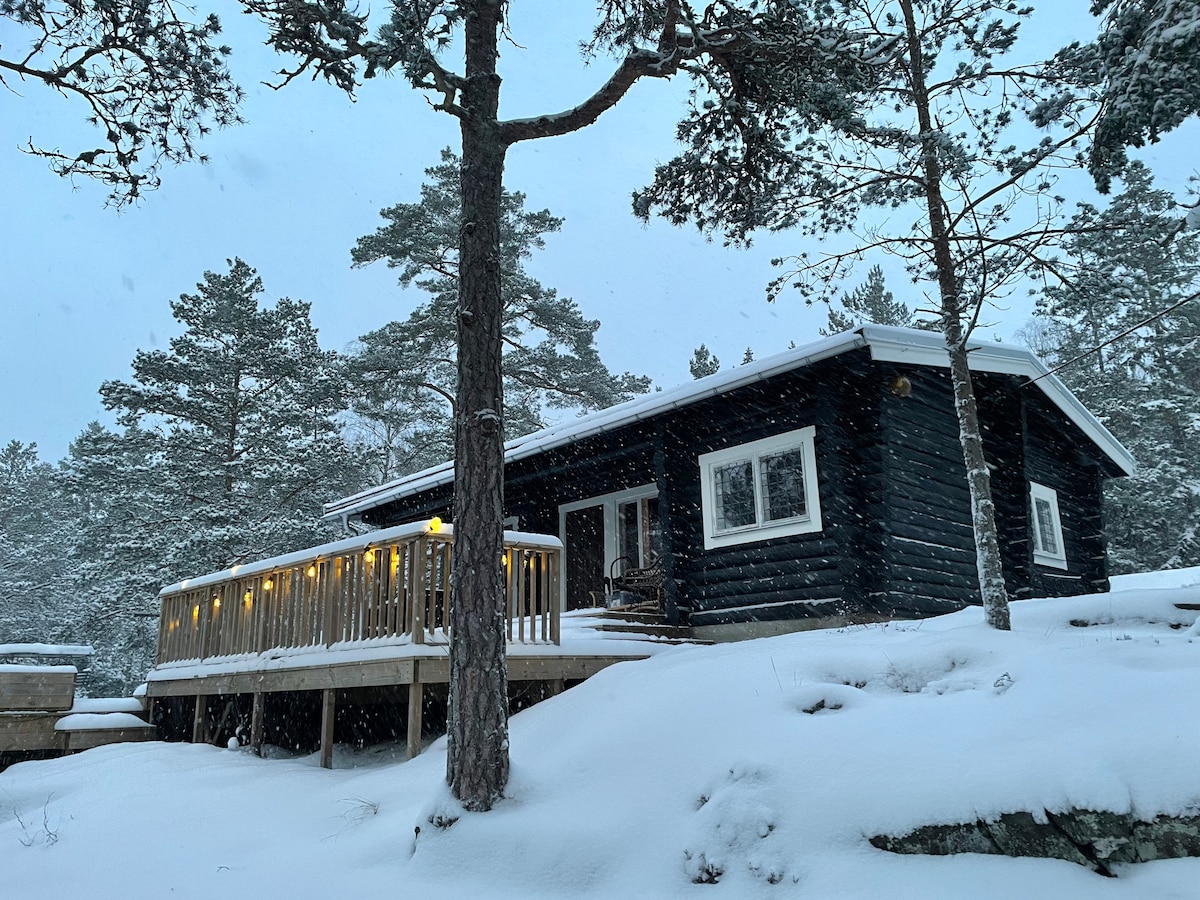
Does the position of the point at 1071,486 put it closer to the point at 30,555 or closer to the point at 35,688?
the point at 35,688

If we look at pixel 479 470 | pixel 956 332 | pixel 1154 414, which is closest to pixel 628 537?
pixel 956 332

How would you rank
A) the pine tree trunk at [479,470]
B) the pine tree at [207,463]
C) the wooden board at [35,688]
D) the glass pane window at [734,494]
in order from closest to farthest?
the pine tree trunk at [479,470]
the wooden board at [35,688]
the glass pane window at [734,494]
the pine tree at [207,463]

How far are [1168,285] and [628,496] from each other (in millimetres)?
20626

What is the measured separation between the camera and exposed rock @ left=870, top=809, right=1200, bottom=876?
130 inches

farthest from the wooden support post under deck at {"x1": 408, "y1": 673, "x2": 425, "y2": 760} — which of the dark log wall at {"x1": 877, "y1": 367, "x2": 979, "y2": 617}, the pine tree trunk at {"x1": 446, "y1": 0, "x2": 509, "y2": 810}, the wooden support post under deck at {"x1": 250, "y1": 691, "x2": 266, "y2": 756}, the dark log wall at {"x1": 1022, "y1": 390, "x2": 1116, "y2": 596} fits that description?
the dark log wall at {"x1": 1022, "y1": 390, "x2": 1116, "y2": 596}

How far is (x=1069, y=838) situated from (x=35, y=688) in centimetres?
1068

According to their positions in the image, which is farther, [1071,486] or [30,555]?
[30,555]

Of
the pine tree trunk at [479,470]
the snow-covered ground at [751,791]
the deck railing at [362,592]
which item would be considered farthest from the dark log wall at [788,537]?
the pine tree trunk at [479,470]

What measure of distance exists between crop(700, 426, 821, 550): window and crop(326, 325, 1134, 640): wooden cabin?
0.02 m

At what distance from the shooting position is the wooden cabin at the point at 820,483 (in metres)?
9.70

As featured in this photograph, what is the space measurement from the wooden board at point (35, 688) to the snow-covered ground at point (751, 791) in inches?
149

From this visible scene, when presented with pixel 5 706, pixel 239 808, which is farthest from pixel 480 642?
pixel 5 706

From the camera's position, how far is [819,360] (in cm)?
931

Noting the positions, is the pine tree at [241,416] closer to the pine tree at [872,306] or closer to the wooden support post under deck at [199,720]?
the wooden support post under deck at [199,720]
